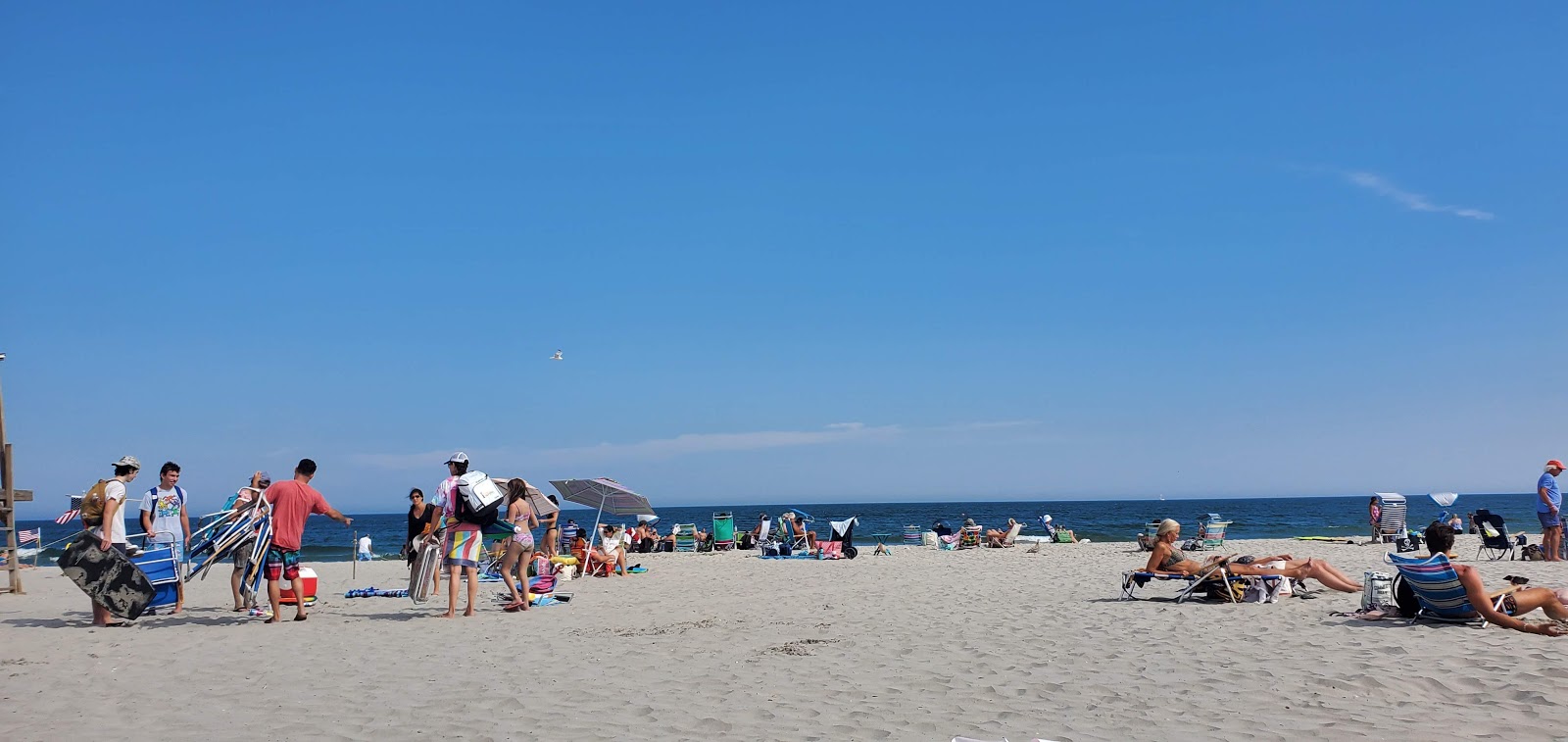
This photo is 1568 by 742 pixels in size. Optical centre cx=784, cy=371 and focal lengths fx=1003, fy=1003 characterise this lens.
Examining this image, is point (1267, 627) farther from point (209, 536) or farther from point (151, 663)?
point (209, 536)

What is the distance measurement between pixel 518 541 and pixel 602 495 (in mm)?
7093

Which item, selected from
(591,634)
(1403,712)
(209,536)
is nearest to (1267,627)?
(1403,712)

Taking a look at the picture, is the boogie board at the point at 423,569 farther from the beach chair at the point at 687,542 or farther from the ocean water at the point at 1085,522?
the beach chair at the point at 687,542

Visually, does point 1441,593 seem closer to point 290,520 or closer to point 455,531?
point 455,531

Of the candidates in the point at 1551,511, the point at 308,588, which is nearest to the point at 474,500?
the point at 308,588

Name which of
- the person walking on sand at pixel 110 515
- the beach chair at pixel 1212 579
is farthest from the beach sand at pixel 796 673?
the person walking on sand at pixel 110 515

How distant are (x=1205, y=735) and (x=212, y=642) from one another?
6.65m

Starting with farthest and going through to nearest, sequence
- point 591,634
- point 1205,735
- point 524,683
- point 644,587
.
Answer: point 644,587 < point 591,634 < point 524,683 < point 1205,735

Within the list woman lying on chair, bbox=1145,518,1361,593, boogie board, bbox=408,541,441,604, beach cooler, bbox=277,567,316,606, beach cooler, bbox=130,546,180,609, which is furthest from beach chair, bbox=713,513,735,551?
beach cooler, bbox=130,546,180,609

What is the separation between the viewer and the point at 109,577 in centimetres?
808

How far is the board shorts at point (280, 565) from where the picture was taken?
26.7 feet

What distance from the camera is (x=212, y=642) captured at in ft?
23.9

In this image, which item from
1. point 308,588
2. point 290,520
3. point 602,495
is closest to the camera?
point 290,520

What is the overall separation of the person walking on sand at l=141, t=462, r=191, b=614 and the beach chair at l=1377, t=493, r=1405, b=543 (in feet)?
63.6
